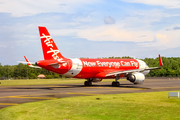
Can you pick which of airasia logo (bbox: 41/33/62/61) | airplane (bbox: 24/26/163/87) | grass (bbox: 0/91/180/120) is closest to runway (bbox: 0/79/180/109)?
airplane (bbox: 24/26/163/87)

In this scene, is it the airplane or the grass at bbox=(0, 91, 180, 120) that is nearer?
the grass at bbox=(0, 91, 180, 120)

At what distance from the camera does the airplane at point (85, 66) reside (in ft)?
134

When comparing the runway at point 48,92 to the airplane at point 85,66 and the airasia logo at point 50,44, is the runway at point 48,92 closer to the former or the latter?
the airplane at point 85,66

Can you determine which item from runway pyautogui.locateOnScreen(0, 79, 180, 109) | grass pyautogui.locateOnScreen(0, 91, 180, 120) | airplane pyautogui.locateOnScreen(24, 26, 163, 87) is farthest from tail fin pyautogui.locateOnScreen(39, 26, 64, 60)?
grass pyautogui.locateOnScreen(0, 91, 180, 120)

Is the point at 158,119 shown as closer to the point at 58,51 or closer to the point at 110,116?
the point at 110,116

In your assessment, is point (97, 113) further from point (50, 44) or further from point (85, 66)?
point (85, 66)

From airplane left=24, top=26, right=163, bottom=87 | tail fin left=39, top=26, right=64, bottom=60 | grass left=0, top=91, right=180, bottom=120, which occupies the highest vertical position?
tail fin left=39, top=26, right=64, bottom=60

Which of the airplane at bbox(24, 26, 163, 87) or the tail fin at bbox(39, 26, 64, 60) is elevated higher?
the tail fin at bbox(39, 26, 64, 60)

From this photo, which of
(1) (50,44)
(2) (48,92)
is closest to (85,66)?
(1) (50,44)

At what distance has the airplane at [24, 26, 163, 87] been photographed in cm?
4088

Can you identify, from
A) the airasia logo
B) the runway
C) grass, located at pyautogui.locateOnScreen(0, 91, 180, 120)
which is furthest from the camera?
the airasia logo

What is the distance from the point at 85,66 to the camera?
4619 centimetres

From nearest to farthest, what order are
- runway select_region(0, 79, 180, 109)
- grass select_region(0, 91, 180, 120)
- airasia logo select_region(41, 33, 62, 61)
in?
grass select_region(0, 91, 180, 120) < runway select_region(0, 79, 180, 109) < airasia logo select_region(41, 33, 62, 61)

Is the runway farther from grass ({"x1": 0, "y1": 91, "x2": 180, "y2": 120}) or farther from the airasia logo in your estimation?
the airasia logo
